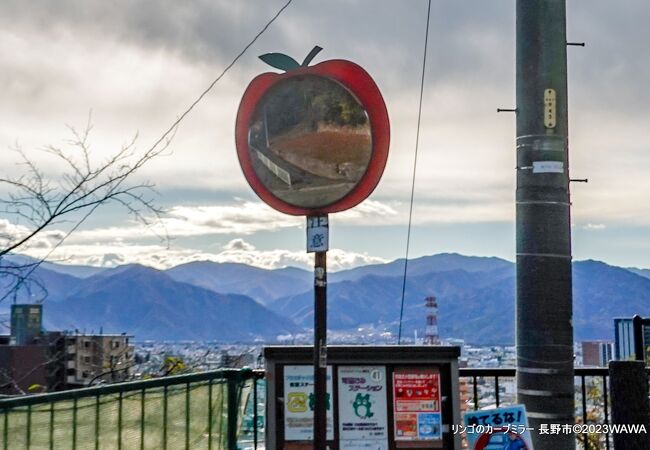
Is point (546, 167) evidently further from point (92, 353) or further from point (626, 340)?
point (92, 353)

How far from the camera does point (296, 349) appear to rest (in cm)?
492

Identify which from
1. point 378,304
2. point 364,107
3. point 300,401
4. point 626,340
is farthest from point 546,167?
point 378,304

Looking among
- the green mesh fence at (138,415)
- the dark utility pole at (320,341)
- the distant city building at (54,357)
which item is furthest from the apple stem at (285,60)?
the distant city building at (54,357)

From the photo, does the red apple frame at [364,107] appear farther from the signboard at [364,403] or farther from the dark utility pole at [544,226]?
the dark utility pole at [544,226]

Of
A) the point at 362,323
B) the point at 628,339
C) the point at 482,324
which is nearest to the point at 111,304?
the point at 362,323

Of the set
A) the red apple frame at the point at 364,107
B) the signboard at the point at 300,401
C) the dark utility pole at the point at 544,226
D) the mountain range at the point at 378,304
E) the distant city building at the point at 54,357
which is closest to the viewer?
the red apple frame at the point at 364,107

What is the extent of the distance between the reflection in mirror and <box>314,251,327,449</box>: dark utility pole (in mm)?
352

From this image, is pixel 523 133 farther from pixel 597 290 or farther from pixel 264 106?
pixel 597 290

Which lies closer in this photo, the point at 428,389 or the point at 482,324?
the point at 428,389

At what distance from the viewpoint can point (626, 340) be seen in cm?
823

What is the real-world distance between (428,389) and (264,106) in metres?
2.05

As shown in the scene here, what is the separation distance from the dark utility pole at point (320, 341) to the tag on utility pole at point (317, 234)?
3 centimetres

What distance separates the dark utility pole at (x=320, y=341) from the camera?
13.3ft

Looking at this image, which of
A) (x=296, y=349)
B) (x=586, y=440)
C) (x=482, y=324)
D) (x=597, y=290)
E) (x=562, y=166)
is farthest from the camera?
(x=597, y=290)
